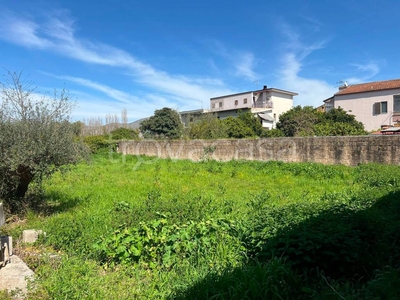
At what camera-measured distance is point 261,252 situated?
3262 millimetres

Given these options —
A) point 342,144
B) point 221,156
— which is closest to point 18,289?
point 342,144

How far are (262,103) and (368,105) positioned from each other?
46.4ft

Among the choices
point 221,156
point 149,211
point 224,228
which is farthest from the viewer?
point 221,156

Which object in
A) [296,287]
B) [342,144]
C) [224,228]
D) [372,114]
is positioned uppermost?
[372,114]

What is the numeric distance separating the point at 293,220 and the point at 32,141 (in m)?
4.60

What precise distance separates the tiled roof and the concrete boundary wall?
19839 mm

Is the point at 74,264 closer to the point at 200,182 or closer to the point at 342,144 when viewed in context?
the point at 200,182

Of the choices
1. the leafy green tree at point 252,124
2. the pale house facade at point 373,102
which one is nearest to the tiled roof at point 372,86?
the pale house facade at point 373,102

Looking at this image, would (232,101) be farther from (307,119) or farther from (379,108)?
(379,108)

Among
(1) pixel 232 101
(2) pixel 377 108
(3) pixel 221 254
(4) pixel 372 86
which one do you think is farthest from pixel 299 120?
(3) pixel 221 254

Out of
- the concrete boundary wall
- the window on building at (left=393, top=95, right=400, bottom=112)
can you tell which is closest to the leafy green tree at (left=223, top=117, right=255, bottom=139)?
the concrete boundary wall

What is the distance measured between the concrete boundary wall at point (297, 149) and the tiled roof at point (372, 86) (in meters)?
19.8

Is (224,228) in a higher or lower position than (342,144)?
lower

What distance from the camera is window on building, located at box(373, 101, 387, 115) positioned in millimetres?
27359
